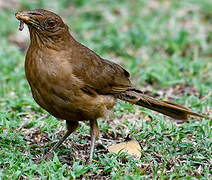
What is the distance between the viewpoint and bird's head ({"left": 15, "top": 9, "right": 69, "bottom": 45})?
496 cm

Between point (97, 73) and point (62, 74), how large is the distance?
682mm

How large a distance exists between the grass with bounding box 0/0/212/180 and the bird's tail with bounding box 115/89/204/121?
0.20 m

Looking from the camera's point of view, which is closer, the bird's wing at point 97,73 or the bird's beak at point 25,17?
the bird's beak at point 25,17

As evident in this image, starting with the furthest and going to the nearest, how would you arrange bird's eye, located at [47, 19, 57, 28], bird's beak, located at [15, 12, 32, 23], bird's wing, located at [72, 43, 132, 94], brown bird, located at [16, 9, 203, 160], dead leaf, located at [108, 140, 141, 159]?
dead leaf, located at [108, 140, 141, 159] < bird's wing, located at [72, 43, 132, 94] < bird's eye, located at [47, 19, 57, 28] < brown bird, located at [16, 9, 203, 160] < bird's beak, located at [15, 12, 32, 23]

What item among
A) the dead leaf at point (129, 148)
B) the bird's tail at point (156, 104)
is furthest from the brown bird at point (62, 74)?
the bird's tail at point (156, 104)

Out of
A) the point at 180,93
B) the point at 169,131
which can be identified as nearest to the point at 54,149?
the point at 169,131

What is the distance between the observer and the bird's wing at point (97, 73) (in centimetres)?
533

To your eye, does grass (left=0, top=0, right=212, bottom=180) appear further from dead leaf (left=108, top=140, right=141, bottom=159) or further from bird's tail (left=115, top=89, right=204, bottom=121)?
bird's tail (left=115, top=89, right=204, bottom=121)

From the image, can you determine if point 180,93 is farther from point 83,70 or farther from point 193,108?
point 83,70

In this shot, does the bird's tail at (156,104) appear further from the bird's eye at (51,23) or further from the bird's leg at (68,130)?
the bird's eye at (51,23)

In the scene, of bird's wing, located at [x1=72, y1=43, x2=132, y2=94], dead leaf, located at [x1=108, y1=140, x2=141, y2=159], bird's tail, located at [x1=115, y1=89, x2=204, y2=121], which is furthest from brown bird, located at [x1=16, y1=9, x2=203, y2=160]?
bird's tail, located at [x1=115, y1=89, x2=204, y2=121]

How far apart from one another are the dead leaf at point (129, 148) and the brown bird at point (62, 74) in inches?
11.5

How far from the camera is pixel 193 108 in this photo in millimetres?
7109

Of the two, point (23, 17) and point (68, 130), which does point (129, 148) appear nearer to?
→ point (68, 130)
